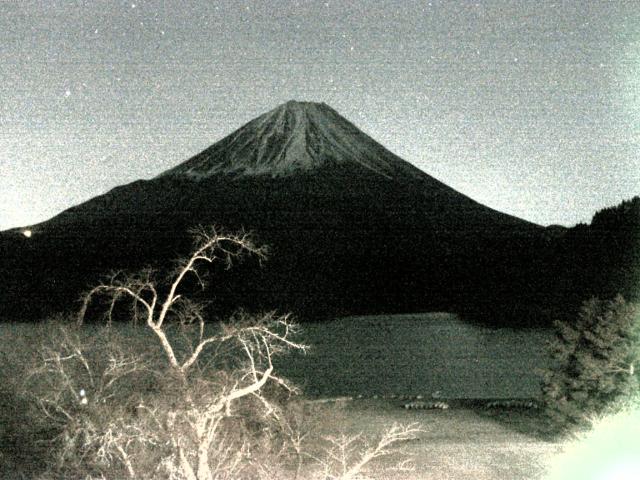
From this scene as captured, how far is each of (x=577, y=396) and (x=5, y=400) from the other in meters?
10.9

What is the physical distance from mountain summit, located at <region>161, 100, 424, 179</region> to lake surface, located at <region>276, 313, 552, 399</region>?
69349mm

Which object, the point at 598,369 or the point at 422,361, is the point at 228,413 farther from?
the point at 422,361

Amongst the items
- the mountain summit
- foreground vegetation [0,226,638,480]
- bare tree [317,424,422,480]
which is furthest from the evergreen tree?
the mountain summit

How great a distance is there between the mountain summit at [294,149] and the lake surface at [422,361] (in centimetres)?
6935

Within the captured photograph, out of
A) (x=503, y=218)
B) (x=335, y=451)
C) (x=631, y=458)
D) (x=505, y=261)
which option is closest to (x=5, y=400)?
(x=335, y=451)

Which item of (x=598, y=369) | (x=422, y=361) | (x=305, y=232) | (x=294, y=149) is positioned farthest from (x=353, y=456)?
(x=294, y=149)

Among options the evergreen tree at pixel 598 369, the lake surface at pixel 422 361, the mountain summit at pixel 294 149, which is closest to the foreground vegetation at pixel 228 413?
the evergreen tree at pixel 598 369

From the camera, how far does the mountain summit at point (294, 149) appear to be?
119438 millimetres

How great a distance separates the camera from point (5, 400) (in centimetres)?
1469

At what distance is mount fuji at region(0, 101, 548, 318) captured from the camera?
→ 75750mm

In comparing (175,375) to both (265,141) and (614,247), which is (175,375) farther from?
(265,141)

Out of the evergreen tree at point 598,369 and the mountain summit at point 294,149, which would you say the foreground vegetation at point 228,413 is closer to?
the evergreen tree at point 598,369

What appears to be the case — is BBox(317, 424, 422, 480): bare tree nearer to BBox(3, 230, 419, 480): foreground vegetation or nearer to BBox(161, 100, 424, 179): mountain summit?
BBox(3, 230, 419, 480): foreground vegetation

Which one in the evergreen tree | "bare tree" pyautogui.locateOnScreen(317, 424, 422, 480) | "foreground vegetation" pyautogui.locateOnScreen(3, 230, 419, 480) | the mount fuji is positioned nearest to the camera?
"foreground vegetation" pyautogui.locateOnScreen(3, 230, 419, 480)
